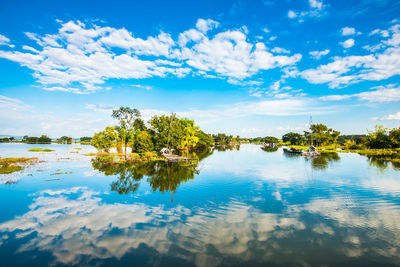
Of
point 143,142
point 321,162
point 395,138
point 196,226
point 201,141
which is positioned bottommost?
point 196,226

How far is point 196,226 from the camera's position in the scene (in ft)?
41.2

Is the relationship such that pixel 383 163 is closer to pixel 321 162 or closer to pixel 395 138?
pixel 321 162

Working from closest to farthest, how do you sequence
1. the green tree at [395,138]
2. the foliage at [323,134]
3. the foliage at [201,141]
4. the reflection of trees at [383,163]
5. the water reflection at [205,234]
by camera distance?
the water reflection at [205,234], the reflection of trees at [383,163], the green tree at [395,138], the foliage at [201,141], the foliage at [323,134]

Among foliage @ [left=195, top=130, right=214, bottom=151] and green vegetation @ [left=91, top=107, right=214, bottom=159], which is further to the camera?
foliage @ [left=195, top=130, right=214, bottom=151]

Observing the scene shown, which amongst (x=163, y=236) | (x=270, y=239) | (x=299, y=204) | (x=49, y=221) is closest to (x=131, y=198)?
(x=49, y=221)

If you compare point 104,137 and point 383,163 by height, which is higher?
point 104,137

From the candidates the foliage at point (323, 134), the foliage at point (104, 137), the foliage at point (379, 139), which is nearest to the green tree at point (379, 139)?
the foliage at point (379, 139)

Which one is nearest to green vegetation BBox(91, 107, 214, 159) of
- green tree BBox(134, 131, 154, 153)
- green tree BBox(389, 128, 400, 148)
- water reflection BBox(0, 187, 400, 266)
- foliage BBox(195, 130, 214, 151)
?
green tree BBox(134, 131, 154, 153)

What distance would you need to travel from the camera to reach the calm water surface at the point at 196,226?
9.33 meters

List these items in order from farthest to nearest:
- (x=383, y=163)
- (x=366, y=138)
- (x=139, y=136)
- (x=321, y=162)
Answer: (x=366, y=138), (x=139, y=136), (x=321, y=162), (x=383, y=163)

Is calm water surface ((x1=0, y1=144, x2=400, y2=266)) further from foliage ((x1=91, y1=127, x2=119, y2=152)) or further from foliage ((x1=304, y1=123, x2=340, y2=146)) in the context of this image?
foliage ((x1=304, y1=123, x2=340, y2=146))

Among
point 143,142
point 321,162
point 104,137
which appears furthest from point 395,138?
point 104,137

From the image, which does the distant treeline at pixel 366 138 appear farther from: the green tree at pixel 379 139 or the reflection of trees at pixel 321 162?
the reflection of trees at pixel 321 162

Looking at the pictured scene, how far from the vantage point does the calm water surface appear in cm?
933
